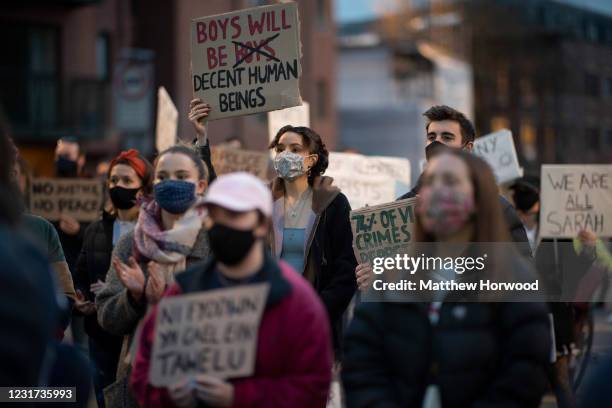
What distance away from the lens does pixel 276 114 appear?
12680mm

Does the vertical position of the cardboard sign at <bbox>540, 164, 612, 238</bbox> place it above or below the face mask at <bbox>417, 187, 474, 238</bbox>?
above

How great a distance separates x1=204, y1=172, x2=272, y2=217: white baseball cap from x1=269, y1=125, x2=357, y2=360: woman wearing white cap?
2637 mm

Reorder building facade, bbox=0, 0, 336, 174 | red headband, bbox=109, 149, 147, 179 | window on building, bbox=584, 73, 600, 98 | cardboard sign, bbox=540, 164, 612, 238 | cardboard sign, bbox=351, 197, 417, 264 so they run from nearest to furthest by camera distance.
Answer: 1. cardboard sign, bbox=351, 197, 417, 264
2. red headband, bbox=109, 149, 147, 179
3. cardboard sign, bbox=540, 164, 612, 238
4. building facade, bbox=0, 0, 336, 174
5. window on building, bbox=584, 73, 600, 98

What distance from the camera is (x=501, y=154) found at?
39.1 feet

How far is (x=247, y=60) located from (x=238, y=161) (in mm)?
3606

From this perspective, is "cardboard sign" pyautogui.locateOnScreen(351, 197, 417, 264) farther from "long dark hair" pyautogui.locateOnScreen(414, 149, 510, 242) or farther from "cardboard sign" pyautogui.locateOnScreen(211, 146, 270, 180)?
"cardboard sign" pyautogui.locateOnScreen(211, 146, 270, 180)

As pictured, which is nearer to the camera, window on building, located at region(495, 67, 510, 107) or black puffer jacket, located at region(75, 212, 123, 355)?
black puffer jacket, located at region(75, 212, 123, 355)

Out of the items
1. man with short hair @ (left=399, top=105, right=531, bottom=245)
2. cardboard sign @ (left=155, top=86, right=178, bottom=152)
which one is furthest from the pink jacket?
cardboard sign @ (left=155, top=86, right=178, bottom=152)

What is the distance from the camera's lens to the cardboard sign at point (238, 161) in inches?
464

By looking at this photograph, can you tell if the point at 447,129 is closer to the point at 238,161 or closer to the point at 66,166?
the point at 238,161

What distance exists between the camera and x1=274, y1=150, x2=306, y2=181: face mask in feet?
25.0

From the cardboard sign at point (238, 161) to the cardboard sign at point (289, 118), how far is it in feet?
0.78

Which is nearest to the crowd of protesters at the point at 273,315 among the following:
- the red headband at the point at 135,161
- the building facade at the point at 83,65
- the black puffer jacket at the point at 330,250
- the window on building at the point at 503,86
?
the black puffer jacket at the point at 330,250

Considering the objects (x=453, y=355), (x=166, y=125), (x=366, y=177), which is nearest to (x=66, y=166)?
(x=166, y=125)
